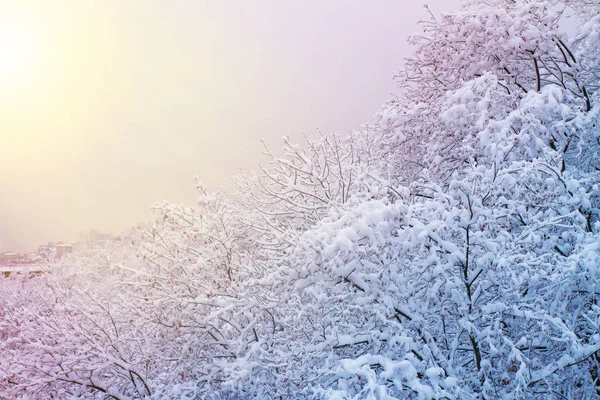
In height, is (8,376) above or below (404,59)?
below

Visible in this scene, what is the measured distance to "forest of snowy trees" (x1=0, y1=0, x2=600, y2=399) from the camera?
12.2 feet

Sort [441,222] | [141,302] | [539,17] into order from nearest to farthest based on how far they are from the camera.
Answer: [441,222] < [539,17] < [141,302]

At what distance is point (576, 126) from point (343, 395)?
15.7 ft

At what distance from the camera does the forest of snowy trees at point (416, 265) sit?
371 centimetres

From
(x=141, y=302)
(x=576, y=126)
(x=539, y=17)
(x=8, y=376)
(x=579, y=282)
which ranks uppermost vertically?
(x=539, y=17)

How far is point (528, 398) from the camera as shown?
13.9ft

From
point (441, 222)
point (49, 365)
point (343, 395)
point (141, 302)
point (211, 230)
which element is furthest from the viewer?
point (49, 365)

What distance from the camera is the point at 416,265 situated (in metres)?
3.98

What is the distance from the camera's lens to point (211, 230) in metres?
8.15

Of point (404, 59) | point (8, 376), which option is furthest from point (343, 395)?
point (8, 376)

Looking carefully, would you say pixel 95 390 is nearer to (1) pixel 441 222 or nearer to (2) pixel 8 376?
(2) pixel 8 376

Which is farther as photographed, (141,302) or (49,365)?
(49,365)

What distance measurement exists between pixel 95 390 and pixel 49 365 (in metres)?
1.13

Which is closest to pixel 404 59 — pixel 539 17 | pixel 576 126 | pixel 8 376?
pixel 539 17
